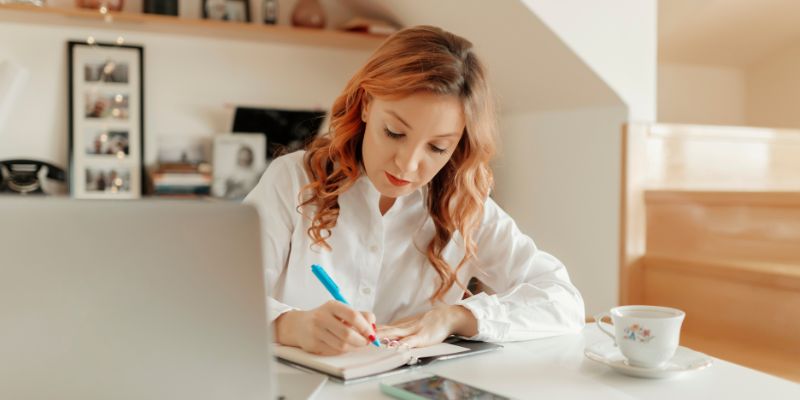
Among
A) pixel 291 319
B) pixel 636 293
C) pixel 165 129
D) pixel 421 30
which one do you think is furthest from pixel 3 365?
pixel 165 129

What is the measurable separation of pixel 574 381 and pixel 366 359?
0.26 meters

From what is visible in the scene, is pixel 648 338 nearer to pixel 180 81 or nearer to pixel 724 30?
pixel 180 81

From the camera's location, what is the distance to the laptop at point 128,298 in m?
0.66

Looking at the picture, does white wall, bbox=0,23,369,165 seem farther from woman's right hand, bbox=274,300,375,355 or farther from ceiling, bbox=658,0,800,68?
woman's right hand, bbox=274,300,375,355

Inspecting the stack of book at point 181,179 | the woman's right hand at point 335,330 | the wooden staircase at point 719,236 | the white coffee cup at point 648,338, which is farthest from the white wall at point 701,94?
the woman's right hand at point 335,330

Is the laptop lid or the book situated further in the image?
the book

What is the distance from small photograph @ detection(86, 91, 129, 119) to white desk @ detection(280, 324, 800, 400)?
2.46 meters

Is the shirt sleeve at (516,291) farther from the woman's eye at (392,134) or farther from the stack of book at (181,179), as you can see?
the stack of book at (181,179)

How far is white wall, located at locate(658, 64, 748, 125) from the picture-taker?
12.4 ft

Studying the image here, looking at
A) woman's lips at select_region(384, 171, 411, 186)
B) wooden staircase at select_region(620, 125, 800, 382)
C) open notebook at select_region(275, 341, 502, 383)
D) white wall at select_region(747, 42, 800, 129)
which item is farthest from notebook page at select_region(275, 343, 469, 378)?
white wall at select_region(747, 42, 800, 129)

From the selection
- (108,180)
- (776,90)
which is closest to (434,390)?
(108,180)

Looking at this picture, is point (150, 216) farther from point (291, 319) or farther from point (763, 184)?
point (763, 184)

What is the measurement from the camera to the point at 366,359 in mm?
1009

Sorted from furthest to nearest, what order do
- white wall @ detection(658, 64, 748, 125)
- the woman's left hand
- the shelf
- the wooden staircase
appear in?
white wall @ detection(658, 64, 748, 125)
the shelf
the wooden staircase
the woman's left hand
